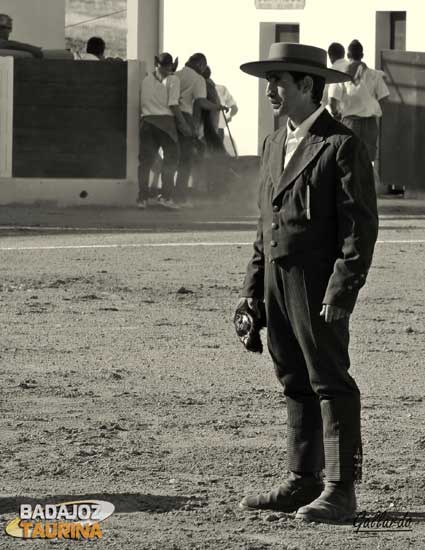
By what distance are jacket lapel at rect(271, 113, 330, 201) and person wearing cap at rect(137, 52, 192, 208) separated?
15351 mm

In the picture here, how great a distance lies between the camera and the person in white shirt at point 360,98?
74.3 ft

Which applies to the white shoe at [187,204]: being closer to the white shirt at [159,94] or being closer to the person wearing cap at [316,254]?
the white shirt at [159,94]

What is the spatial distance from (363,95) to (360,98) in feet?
0.30

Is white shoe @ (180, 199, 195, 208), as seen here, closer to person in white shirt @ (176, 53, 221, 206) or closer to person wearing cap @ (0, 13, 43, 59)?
person in white shirt @ (176, 53, 221, 206)

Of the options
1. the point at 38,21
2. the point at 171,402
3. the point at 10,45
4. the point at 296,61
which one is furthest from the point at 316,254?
the point at 38,21

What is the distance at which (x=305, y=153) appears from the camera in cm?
641

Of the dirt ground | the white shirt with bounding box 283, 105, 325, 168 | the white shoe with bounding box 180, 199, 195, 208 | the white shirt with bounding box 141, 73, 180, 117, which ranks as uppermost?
the white shirt with bounding box 141, 73, 180, 117

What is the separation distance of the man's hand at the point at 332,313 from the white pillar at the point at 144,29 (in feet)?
84.2

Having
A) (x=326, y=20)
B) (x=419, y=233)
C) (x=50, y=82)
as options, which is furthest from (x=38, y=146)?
(x=326, y=20)

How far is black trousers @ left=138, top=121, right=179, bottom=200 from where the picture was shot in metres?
22.3

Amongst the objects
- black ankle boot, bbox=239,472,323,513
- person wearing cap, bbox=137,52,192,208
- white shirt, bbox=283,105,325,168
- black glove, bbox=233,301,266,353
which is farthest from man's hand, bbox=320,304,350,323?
person wearing cap, bbox=137,52,192,208

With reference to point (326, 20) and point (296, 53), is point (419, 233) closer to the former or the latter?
point (326, 20)

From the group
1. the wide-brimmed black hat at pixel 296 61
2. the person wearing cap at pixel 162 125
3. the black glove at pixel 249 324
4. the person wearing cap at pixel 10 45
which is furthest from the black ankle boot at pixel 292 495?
the person wearing cap at pixel 10 45

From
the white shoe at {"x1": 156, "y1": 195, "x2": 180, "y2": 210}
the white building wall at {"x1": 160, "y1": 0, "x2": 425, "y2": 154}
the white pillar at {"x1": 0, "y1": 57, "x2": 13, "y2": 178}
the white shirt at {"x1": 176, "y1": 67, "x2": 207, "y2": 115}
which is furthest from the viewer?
the white building wall at {"x1": 160, "y1": 0, "x2": 425, "y2": 154}
